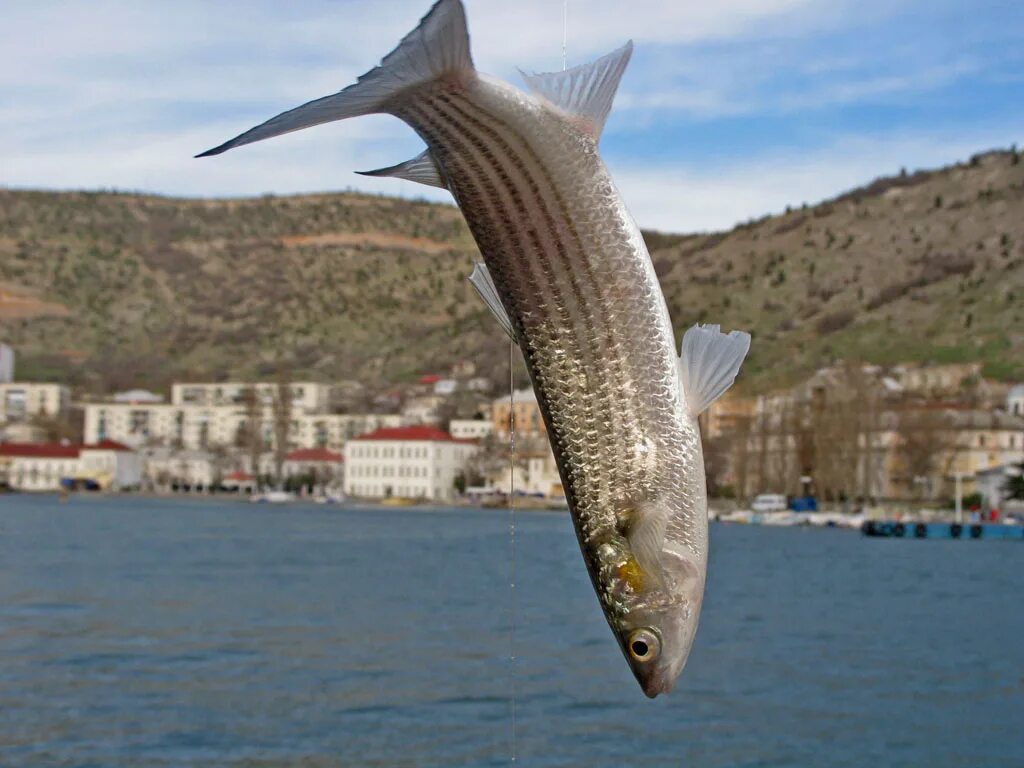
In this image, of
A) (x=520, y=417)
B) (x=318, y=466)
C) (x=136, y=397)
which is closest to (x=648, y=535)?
(x=520, y=417)

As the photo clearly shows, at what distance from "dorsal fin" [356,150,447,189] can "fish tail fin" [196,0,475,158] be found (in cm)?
27

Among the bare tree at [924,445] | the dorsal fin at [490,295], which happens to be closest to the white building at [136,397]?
the bare tree at [924,445]

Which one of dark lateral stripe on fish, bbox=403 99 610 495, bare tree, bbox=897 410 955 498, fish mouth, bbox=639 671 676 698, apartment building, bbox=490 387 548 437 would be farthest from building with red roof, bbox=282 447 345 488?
dark lateral stripe on fish, bbox=403 99 610 495

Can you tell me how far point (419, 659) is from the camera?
27219 mm

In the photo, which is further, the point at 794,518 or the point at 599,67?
the point at 794,518

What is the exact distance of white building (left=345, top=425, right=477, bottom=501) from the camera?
151500 millimetres

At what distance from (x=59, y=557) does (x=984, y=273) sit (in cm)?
14394

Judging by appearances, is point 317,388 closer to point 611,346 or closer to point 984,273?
point 984,273

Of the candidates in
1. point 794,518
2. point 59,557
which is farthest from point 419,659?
point 794,518

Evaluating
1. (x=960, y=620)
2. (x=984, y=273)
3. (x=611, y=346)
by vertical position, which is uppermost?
(x=984, y=273)

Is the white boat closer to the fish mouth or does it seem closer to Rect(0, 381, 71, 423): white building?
Rect(0, 381, 71, 423): white building

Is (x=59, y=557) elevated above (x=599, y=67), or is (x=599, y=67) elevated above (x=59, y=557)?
(x=599, y=67)

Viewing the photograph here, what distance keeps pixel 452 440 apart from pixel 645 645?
15208cm

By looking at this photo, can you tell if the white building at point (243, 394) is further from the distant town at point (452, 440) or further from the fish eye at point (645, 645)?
the fish eye at point (645, 645)
